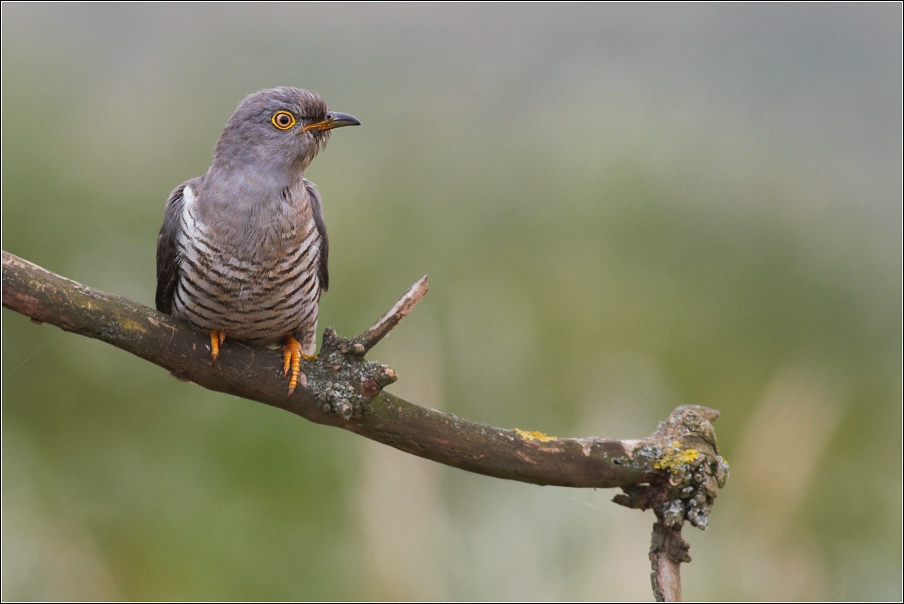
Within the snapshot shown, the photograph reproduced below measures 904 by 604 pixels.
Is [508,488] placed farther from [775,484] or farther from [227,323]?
[227,323]

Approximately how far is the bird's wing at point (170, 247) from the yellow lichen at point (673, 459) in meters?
1.28

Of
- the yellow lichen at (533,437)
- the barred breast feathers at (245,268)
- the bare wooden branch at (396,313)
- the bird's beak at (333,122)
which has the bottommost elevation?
the yellow lichen at (533,437)

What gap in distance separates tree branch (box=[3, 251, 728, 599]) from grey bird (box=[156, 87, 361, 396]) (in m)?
0.07

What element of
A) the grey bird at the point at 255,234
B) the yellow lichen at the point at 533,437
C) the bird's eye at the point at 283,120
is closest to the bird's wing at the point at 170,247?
the grey bird at the point at 255,234

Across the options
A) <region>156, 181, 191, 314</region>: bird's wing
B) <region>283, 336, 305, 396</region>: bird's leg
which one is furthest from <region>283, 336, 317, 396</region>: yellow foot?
<region>156, 181, 191, 314</region>: bird's wing

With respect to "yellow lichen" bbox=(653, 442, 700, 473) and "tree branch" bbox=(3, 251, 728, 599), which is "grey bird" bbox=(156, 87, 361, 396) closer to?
"tree branch" bbox=(3, 251, 728, 599)

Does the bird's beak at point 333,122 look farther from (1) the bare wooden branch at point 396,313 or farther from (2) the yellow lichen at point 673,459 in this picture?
(2) the yellow lichen at point 673,459

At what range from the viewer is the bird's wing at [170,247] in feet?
6.51

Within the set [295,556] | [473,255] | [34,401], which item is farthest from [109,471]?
[473,255]

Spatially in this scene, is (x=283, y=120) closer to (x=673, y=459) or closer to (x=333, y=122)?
(x=333, y=122)

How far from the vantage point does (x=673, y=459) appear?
191 cm

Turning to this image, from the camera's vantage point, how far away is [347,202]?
373 centimetres

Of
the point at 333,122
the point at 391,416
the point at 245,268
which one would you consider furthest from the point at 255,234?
the point at 391,416

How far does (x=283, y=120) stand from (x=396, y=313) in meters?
0.68
